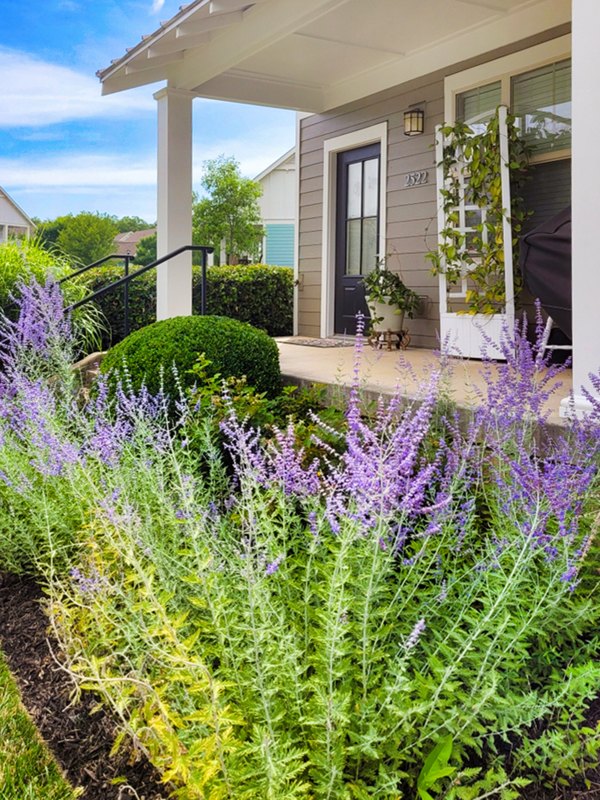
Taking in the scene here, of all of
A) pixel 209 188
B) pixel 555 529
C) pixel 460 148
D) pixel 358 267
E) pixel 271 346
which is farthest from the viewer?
pixel 209 188

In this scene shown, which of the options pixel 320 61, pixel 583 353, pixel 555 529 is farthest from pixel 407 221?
pixel 555 529

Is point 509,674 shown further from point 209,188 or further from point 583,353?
point 209,188

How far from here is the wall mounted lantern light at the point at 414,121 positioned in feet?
22.3

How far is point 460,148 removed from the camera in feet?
20.2

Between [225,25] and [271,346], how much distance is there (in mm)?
2365

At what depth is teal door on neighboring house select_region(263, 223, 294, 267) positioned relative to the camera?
87.2 feet

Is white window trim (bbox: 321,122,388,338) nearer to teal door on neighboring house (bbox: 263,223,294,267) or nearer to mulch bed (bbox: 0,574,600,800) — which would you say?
mulch bed (bbox: 0,574,600,800)

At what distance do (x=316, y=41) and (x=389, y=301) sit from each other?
7.51 feet

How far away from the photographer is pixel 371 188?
25.5 feet

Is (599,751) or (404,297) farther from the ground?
(404,297)

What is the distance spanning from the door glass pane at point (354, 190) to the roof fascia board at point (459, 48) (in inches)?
26.3

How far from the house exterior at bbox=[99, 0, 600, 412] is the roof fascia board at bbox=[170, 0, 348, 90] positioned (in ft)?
0.04

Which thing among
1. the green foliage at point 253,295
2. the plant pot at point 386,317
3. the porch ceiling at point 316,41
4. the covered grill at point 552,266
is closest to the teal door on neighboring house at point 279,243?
the green foliage at point 253,295

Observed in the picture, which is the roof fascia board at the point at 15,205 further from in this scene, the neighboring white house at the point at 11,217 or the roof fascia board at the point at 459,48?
the roof fascia board at the point at 459,48
